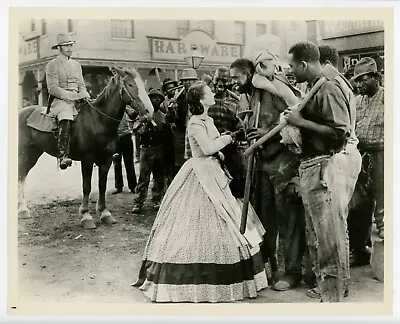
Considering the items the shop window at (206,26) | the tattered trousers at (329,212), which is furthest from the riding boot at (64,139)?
the tattered trousers at (329,212)

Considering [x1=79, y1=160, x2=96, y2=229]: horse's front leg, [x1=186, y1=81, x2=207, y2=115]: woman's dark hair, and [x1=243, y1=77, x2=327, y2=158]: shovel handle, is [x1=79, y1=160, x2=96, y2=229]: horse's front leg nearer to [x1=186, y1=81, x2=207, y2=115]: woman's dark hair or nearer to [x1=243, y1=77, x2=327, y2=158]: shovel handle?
[x1=186, y1=81, x2=207, y2=115]: woman's dark hair

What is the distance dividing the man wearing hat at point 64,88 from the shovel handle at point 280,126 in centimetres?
121

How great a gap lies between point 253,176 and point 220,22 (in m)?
1.09

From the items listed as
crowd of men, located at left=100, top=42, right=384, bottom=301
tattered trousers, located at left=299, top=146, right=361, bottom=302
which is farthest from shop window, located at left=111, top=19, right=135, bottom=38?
tattered trousers, located at left=299, top=146, right=361, bottom=302

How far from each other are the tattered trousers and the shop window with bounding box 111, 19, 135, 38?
1488 millimetres

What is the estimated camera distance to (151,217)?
161 inches

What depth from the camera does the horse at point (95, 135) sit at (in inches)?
161

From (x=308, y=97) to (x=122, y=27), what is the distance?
1355 millimetres

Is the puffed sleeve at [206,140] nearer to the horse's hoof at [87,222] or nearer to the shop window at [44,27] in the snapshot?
the horse's hoof at [87,222]

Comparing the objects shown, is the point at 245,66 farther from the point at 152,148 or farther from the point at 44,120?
the point at 44,120

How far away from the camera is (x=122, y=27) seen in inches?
160

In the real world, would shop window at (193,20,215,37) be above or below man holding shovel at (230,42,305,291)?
above

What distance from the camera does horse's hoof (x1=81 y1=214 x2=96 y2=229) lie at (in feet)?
13.5

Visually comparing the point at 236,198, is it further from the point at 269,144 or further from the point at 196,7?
the point at 196,7
